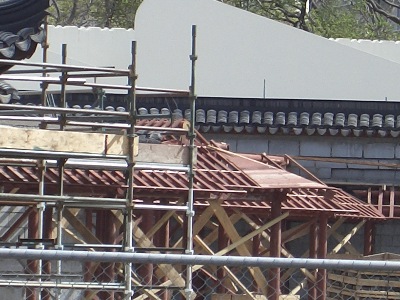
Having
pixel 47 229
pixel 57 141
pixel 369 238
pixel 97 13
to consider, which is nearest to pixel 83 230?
pixel 47 229

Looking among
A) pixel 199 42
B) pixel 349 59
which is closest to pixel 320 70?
pixel 349 59

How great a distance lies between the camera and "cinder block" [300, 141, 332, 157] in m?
22.2

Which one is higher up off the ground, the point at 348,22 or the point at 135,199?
the point at 348,22

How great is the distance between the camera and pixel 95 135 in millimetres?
12906

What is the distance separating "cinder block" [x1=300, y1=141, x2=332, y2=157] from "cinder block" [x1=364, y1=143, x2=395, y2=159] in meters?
0.61

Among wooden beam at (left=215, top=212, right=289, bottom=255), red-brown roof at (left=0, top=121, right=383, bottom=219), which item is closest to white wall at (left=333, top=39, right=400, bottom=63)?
red-brown roof at (left=0, top=121, right=383, bottom=219)

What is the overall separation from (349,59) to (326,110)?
0.96 m

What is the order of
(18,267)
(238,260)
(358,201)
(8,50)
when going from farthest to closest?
(358,201), (18,267), (8,50), (238,260)

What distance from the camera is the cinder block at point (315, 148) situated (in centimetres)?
2219

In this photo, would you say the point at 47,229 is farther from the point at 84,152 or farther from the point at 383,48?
the point at 383,48

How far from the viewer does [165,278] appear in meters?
17.4

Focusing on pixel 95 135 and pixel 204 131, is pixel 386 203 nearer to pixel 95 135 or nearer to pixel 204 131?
pixel 204 131

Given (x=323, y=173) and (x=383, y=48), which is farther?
(x=383, y=48)

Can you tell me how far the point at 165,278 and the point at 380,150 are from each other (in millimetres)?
6041
